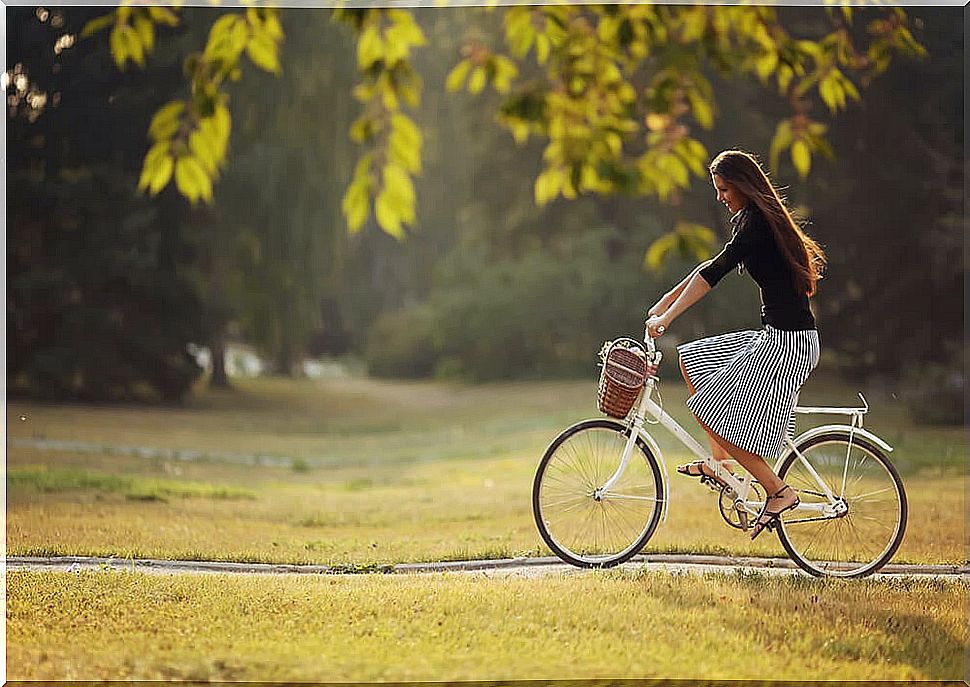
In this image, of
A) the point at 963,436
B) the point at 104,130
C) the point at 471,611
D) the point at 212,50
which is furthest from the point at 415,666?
the point at 104,130

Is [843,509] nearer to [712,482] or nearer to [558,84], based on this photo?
[712,482]

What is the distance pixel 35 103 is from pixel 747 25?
4426mm

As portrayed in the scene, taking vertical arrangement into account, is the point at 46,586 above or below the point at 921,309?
below

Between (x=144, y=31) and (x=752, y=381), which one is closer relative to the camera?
(x=144, y=31)

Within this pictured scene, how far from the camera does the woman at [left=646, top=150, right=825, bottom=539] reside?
3.45 m

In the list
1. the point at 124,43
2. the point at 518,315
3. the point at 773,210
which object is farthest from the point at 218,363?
the point at 773,210

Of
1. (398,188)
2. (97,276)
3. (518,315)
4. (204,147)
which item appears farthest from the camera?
(518,315)

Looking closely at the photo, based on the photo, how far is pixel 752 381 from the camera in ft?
11.6

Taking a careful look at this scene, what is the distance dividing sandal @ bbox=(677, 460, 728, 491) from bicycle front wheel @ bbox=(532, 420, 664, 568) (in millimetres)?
109

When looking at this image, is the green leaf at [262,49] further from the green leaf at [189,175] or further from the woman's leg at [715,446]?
the woman's leg at [715,446]

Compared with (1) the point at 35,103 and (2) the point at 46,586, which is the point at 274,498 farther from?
(1) the point at 35,103

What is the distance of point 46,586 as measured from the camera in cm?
345

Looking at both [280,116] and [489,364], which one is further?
[489,364]

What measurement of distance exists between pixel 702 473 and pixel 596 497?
393 millimetres
